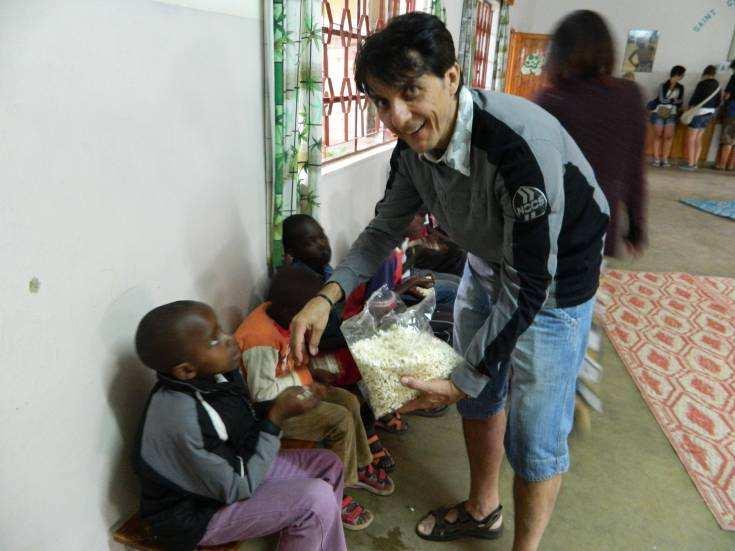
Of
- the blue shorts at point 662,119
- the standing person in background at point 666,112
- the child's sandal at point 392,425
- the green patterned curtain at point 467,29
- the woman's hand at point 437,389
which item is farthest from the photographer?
the blue shorts at point 662,119

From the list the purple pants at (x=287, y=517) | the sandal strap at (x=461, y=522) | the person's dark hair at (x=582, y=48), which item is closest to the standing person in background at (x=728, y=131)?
the person's dark hair at (x=582, y=48)

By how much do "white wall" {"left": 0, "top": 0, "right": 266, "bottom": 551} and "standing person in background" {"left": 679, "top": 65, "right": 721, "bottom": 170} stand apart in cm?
785

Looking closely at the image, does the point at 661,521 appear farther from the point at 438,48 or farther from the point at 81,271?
the point at 81,271

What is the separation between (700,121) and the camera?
23.6 feet

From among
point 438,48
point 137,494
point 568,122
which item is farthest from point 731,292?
point 137,494

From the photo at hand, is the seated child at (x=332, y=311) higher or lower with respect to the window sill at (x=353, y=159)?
lower

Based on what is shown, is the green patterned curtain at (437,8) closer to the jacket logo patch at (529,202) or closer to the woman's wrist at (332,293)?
the woman's wrist at (332,293)

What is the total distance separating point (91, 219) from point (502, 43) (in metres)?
5.98

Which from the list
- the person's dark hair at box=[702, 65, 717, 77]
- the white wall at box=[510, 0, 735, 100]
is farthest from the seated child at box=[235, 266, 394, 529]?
the person's dark hair at box=[702, 65, 717, 77]

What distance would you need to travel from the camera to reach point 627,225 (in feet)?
5.56

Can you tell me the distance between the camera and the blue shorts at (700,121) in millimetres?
7152

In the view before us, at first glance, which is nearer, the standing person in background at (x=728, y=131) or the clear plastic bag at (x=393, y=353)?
the clear plastic bag at (x=393, y=353)

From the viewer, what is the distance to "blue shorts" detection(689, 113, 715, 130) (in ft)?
23.5

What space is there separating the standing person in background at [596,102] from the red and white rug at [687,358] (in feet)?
3.42
